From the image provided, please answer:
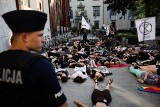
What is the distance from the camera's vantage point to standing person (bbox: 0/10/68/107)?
167 centimetres

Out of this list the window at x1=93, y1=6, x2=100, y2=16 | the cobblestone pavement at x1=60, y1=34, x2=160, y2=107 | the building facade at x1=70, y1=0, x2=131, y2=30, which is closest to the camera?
the cobblestone pavement at x1=60, y1=34, x2=160, y2=107

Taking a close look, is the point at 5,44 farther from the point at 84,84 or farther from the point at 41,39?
the point at 41,39

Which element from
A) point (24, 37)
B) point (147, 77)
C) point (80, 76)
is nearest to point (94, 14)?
point (80, 76)

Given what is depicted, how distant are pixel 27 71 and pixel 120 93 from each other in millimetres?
6353

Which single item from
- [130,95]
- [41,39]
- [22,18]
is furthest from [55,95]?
[130,95]

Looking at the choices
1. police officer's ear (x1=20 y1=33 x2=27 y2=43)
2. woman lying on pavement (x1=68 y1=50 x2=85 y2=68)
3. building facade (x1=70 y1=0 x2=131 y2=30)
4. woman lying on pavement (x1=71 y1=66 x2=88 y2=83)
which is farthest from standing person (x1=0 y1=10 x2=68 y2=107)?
building facade (x1=70 y1=0 x2=131 y2=30)

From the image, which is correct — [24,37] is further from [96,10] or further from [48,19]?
[96,10]

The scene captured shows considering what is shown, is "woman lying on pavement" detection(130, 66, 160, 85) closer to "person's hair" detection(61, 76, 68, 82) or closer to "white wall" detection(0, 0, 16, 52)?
"person's hair" detection(61, 76, 68, 82)

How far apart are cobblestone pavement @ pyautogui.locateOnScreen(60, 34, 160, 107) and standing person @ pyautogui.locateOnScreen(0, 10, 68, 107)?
503cm

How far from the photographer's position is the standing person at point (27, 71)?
5.47 ft

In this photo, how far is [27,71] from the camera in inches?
65.7

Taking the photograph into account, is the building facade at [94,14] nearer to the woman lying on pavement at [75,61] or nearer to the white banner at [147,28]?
the white banner at [147,28]

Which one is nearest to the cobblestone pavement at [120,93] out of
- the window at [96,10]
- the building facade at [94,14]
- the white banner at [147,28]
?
the white banner at [147,28]

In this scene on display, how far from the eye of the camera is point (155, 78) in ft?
27.6
